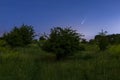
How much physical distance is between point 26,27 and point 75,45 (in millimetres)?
10987

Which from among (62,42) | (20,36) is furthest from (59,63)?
(20,36)

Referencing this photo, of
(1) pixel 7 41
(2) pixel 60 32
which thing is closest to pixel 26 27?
(1) pixel 7 41

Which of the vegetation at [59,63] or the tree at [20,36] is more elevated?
the tree at [20,36]

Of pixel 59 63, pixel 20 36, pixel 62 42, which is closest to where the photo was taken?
pixel 59 63

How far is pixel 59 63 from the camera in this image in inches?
671

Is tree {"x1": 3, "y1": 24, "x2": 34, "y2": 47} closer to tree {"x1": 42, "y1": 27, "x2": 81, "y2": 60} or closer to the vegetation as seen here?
the vegetation

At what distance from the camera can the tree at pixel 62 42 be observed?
2130 cm

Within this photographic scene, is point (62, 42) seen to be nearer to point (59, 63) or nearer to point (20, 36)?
point (59, 63)

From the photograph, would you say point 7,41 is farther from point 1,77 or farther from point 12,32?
point 1,77

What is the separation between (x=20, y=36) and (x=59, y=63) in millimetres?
12792

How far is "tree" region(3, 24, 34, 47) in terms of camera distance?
28406mm

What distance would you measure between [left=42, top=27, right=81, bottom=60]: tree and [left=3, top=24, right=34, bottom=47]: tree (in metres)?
6.70

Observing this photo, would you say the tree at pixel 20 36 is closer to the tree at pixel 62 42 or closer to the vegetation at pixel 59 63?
the vegetation at pixel 59 63

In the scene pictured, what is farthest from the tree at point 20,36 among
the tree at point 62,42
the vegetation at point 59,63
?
the tree at point 62,42
